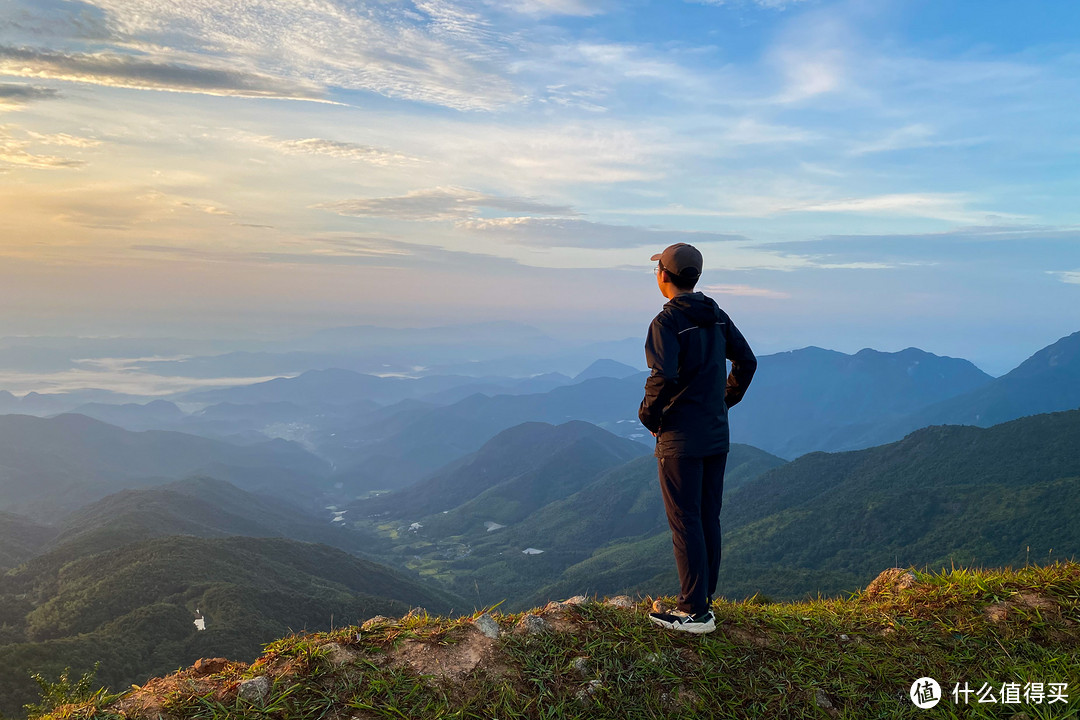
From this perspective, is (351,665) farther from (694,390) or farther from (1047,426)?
(1047,426)

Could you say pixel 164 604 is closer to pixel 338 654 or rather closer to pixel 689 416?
pixel 338 654

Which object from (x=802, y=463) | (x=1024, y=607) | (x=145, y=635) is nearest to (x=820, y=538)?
(x=802, y=463)

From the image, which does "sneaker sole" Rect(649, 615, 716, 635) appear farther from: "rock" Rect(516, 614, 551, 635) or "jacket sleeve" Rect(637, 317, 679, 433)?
"jacket sleeve" Rect(637, 317, 679, 433)

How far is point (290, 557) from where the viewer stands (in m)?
121

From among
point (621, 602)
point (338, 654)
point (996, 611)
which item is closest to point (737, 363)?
point (621, 602)

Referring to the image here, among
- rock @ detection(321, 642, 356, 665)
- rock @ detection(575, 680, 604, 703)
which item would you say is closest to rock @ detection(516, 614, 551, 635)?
rock @ detection(575, 680, 604, 703)

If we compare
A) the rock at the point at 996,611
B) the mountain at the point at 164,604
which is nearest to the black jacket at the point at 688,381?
the rock at the point at 996,611

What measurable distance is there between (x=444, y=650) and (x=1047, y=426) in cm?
19469

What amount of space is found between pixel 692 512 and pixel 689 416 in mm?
1026

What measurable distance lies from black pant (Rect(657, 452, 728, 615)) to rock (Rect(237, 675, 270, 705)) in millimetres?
4047

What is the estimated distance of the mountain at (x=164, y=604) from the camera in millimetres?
57250

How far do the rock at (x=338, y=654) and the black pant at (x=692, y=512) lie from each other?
3361mm

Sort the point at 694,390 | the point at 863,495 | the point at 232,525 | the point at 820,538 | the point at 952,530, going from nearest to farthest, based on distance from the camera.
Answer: the point at 694,390 → the point at 952,530 → the point at 820,538 → the point at 863,495 → the point at 232,525

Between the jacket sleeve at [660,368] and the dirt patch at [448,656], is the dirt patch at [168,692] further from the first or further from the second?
the jacket sleeve at [660,368]
